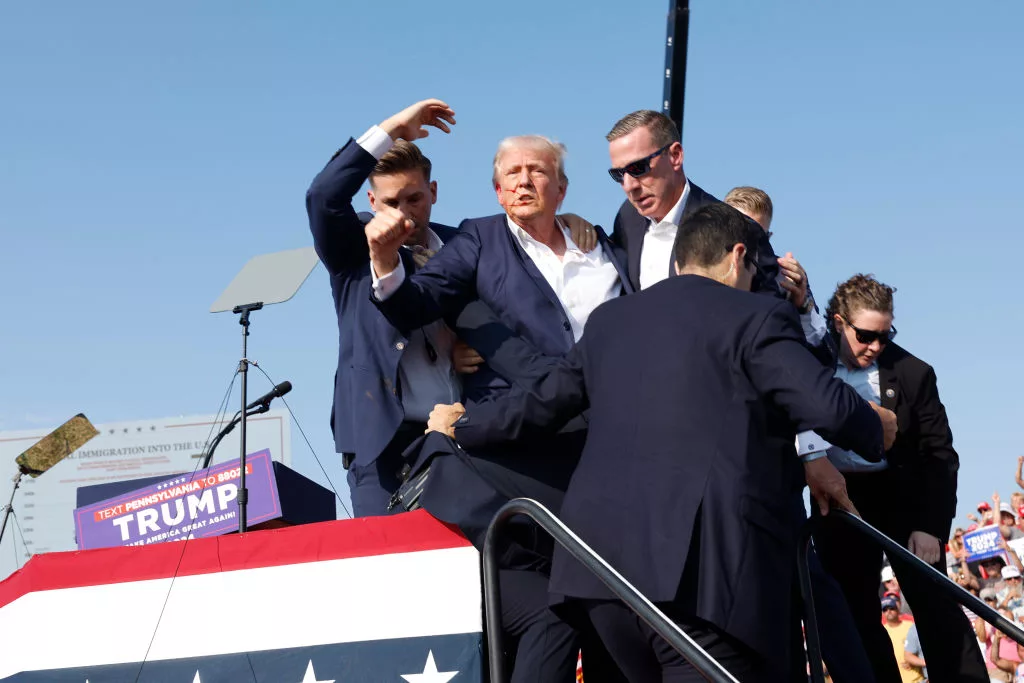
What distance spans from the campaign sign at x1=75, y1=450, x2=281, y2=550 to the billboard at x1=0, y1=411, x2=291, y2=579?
731cm

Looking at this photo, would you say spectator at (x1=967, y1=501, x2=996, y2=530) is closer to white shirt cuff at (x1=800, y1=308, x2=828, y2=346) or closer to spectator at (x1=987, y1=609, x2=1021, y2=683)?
spectator at (x1=987, y1=609, x2=1021, y2=683)

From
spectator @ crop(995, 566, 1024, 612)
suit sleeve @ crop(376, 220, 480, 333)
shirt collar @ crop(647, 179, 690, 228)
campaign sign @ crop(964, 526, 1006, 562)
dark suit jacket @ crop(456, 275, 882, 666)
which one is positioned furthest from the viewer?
campaign sign @ crop(964, 526, 1006, 562)

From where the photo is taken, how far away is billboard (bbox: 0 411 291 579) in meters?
16.1

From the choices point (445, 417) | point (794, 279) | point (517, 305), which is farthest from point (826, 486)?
point (445, 417)

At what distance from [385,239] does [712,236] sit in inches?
42.0

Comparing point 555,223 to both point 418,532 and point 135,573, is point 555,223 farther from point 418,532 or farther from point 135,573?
point 135,573

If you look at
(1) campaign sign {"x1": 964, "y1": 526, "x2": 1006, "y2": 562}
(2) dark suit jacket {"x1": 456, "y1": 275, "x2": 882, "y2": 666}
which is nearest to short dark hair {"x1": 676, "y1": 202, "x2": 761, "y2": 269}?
(2) dark suit jacket {"x1": 456, "y1": 275, "x2": 882, "y2": 666}

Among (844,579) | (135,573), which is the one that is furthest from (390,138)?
(844,579)

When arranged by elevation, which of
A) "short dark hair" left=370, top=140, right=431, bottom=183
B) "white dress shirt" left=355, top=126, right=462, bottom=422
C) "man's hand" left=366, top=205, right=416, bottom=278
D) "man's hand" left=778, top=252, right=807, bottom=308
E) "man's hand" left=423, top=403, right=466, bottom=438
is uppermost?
"short dark hair" left=370, top=140, right=431, bottom=183

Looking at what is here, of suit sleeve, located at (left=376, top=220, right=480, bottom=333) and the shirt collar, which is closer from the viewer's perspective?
suit sleeve, located at (left=376, top=220, right=480, bottom=333)

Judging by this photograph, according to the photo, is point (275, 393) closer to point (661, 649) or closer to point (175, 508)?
Answer: point (175, 508)

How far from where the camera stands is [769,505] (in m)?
2.87

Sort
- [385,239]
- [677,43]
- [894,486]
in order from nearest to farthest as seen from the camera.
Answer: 1. [385,239]
2. [894,486]
3. [677,43]

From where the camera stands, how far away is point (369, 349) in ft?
13.3
